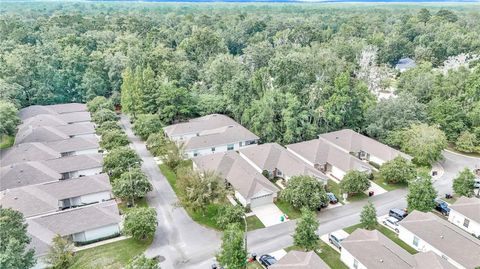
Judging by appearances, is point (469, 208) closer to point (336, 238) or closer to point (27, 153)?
point (336, 238)

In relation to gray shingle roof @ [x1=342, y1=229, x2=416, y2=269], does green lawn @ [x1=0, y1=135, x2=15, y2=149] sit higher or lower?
lower

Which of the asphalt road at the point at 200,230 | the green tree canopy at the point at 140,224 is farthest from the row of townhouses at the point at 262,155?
the green tree canopy at the point at 140,224

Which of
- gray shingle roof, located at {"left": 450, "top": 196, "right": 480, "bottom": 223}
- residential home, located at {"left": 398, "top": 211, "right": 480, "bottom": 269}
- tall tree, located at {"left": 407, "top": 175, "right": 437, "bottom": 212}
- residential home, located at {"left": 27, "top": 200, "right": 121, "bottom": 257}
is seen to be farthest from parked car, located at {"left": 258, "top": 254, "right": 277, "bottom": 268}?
gray shingle roof, located at {"left": 450, "top": 196, "right": 480, "bottom": 223}

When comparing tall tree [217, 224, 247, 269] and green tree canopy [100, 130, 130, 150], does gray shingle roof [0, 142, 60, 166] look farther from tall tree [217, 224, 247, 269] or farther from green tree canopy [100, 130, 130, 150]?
tall tree [217, 224, 247, 269]

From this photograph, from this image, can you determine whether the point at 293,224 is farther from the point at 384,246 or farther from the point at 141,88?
the point at 141,88

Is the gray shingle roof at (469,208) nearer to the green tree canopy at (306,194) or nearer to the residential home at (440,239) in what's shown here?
the residential home at (440,239)

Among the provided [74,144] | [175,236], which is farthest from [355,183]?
[74,144]
